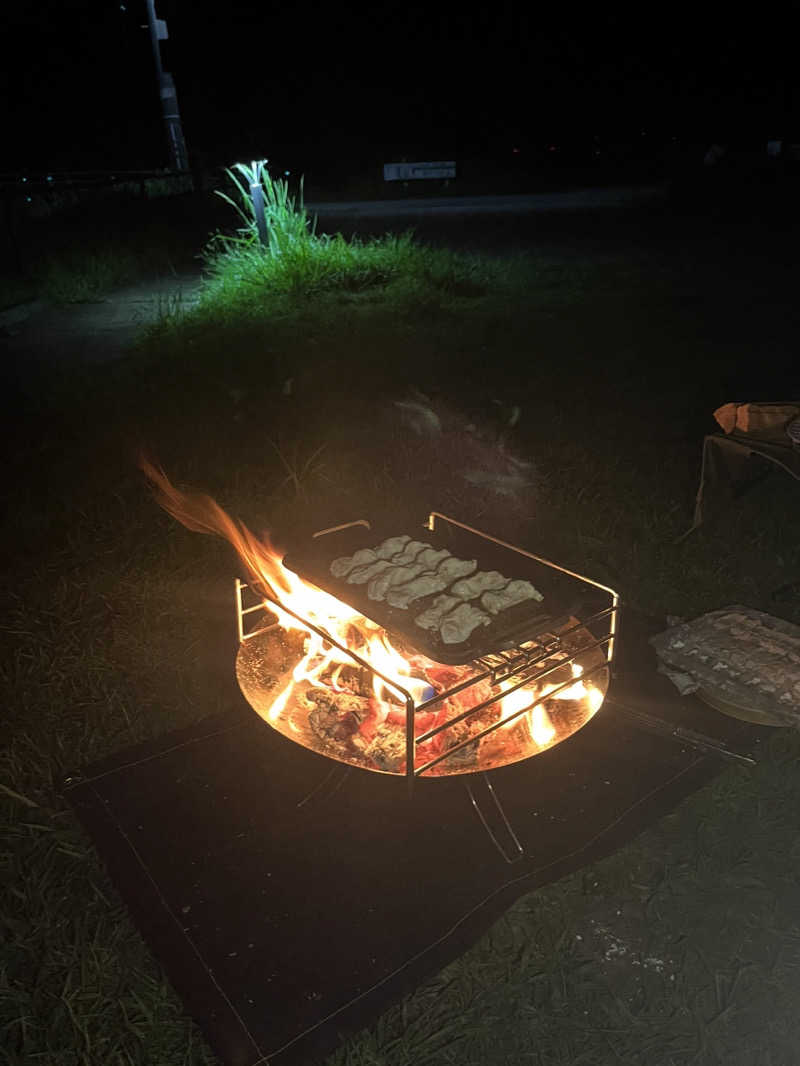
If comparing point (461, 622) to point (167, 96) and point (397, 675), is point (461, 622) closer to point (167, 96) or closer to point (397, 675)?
point (397, 675)

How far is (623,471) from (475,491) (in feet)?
Result: 3.38

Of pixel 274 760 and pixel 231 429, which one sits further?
pixel 231 429

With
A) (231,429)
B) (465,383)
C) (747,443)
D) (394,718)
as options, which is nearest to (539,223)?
(465,383)

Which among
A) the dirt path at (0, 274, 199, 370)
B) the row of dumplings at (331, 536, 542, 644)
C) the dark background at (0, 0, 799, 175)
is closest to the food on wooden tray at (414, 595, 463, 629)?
the row of dumplings at (331, 536, 542, 644)

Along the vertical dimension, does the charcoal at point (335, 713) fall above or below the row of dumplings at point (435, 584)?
below

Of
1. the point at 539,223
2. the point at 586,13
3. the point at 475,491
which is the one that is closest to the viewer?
the point at 475,491

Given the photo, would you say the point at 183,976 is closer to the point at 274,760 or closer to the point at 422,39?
the point at 274,760

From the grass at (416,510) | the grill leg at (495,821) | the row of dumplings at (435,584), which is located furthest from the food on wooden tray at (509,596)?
the grass at (416,510)

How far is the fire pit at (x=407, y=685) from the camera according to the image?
2754 mm

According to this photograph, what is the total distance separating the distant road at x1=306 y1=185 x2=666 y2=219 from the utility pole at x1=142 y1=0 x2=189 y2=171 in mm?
3465

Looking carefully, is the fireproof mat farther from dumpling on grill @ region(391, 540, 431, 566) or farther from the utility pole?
the utility pole

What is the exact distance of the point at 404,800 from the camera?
283 cm

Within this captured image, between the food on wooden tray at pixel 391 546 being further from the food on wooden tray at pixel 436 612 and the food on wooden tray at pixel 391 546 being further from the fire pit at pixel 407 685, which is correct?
the food on wooden tray at pixel 436 612

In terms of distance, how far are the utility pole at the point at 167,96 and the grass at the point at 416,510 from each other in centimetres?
1191
